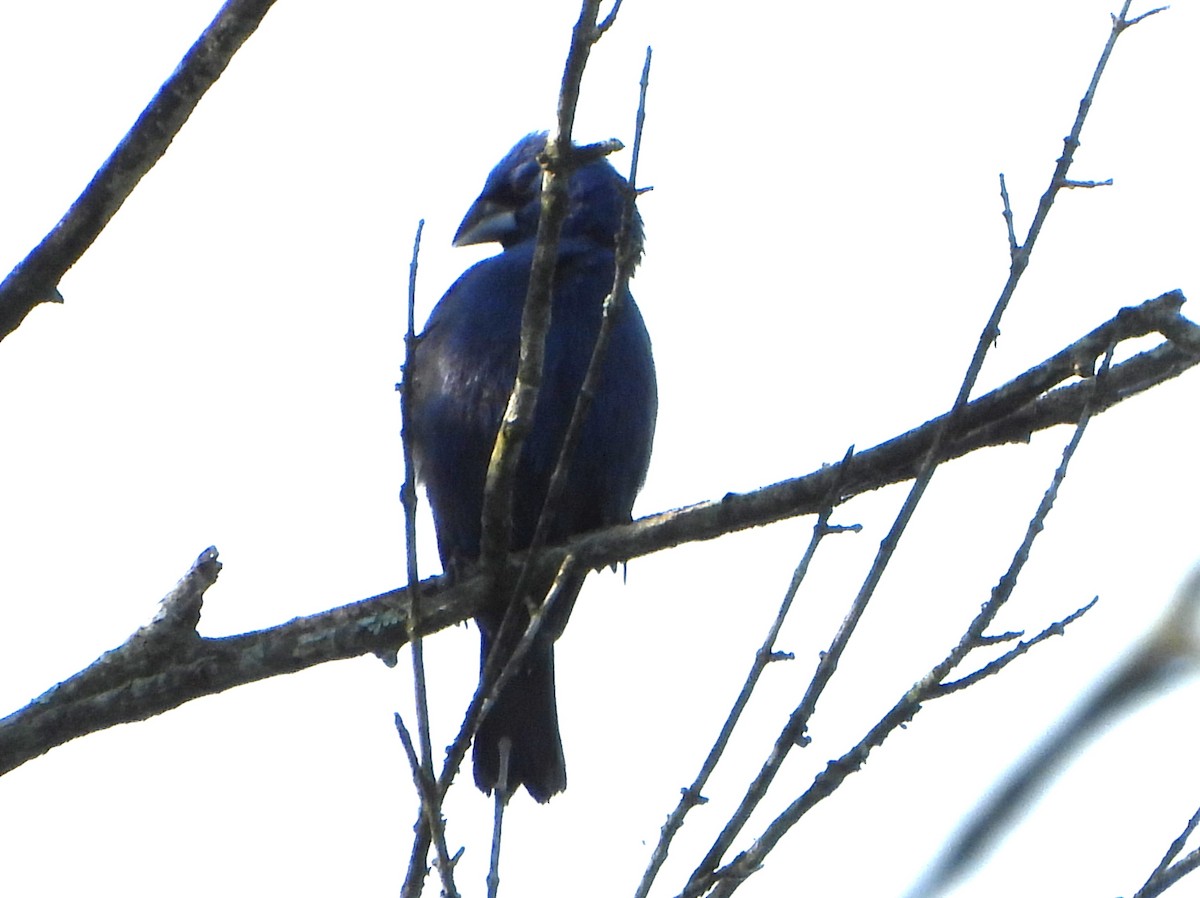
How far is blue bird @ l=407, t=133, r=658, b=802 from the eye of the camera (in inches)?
188

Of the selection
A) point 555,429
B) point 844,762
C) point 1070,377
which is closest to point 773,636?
point 844,762

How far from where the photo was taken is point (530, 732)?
→ 5129 millimetres

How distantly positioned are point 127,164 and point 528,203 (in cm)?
328

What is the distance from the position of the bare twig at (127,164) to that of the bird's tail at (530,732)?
2511 millimetres

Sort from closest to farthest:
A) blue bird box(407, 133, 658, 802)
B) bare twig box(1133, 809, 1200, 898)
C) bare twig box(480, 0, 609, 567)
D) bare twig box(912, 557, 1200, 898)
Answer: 1. bare twig box(912, 557, 1200, 898)
2. bare twig box(1133, 809, 1200, 898)
3. bare twig box(480, 0, 609, 567)
4. blue bird box(407, 133, 658, 802)

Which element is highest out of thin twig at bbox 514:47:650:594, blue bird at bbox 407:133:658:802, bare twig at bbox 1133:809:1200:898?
blue bird at bbox 407:133:658:802

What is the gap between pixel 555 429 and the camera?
187 inches

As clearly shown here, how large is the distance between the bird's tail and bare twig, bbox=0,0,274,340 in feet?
8.24

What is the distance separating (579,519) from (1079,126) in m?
2.35

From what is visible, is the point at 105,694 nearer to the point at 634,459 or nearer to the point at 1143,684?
the point at 634,459

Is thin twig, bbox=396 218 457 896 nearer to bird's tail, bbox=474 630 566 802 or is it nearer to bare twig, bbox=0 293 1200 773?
bare twig, bbox=0 293 1200 773

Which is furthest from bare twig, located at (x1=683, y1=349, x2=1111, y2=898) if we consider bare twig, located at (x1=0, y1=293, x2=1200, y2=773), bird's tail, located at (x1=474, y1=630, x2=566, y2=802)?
bird's tail, located at (x1=474, y1=630, x2=566, y2=802)

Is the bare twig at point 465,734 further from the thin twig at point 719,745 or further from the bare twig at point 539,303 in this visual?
the bare twig at point 539,303

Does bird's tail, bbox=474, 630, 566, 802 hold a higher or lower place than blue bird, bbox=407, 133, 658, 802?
lower
